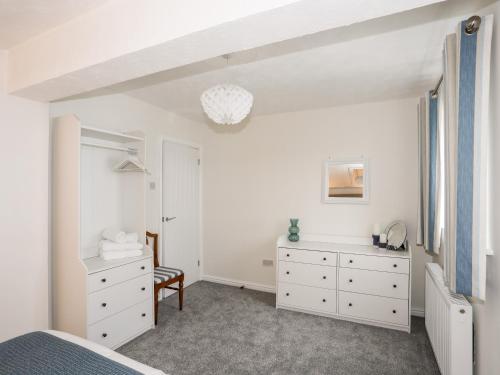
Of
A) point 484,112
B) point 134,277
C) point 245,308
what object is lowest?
point 245,308

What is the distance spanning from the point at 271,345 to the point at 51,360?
1.87 meters

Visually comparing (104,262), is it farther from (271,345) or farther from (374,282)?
(374,282)

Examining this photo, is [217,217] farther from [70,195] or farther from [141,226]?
[70,195]

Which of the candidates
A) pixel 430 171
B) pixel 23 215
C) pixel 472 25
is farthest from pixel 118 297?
pixel 472 25

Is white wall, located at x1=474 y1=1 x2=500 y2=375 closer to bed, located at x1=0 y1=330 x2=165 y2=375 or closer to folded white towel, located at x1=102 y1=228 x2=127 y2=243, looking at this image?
bed, located at x1=0 y1=330 x2=165 y2=375

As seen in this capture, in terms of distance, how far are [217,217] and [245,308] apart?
1.48 meters

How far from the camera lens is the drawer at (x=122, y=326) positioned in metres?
2.41

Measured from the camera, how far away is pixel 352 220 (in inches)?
141

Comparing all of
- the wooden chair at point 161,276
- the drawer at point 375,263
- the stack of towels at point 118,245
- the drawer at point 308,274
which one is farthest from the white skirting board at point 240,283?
the stack of towels at point 118,245

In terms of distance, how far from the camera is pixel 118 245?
2770mm

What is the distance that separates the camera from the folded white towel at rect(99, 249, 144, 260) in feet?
8.86

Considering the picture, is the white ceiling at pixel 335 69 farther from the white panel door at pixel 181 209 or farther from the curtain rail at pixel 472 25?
the white panel door at pixel 181 209

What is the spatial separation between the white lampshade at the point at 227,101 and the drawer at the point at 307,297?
2.22 metres

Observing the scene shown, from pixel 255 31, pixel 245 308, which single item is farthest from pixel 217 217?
pixel 255 31
